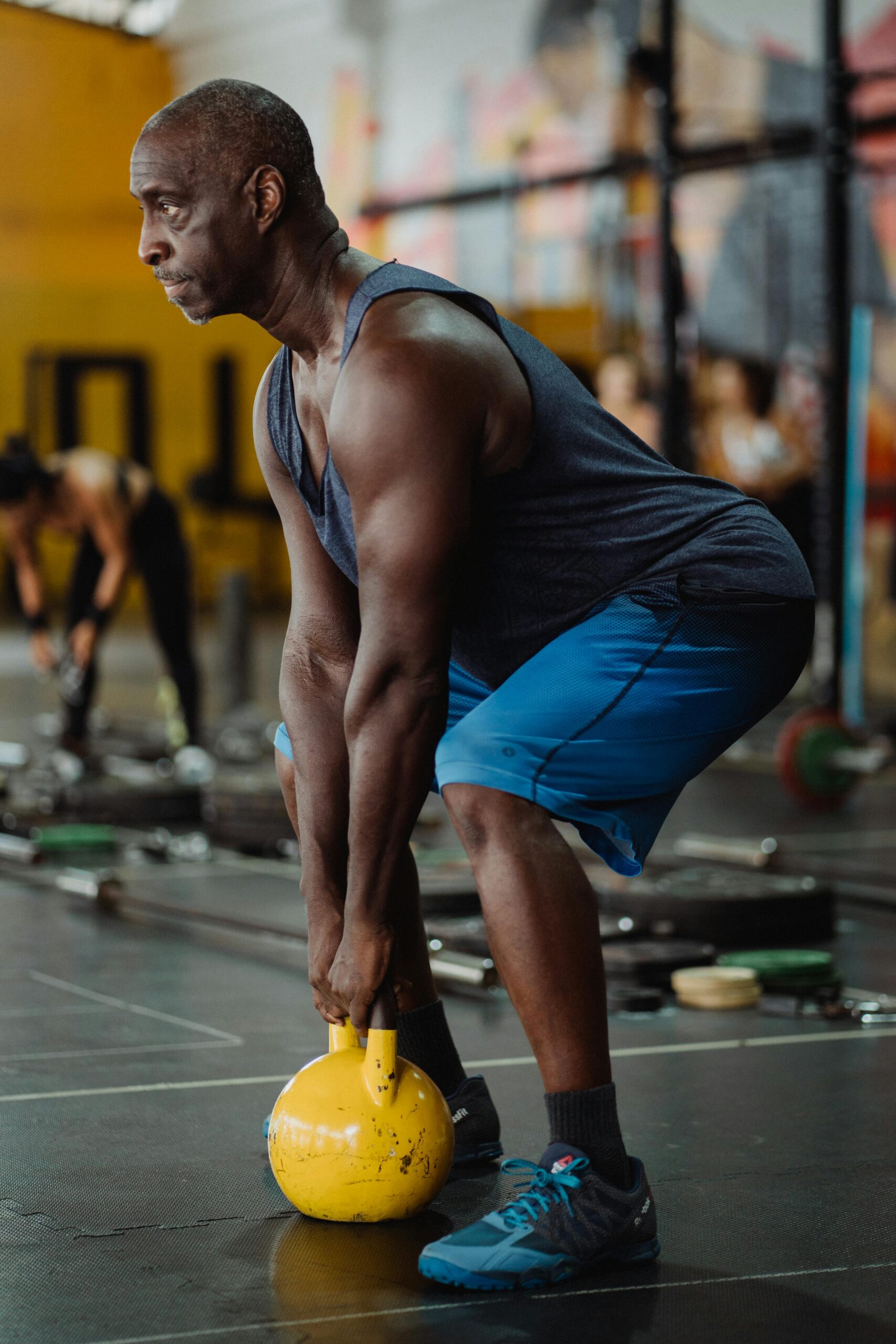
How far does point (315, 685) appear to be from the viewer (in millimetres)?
2062

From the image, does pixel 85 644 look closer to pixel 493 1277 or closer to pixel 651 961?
pixel 651 961

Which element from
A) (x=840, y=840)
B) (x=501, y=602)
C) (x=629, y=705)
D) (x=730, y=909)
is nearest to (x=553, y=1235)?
(x=629, y=705)

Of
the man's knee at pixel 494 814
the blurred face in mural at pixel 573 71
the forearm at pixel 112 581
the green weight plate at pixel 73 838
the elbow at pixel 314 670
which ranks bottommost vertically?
the green weight plate at pixel 73 838

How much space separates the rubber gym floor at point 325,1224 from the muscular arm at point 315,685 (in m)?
0.35

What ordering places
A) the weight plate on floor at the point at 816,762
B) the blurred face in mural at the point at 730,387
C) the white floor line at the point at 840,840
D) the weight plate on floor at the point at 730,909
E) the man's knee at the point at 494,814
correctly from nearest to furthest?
the man's knee at the point at 494,814
the weight plate on floor at the point at 730,909
the white floor line at the point at 840,840
the weight plate on floor at the point at 816,762
the blurred face in mural at the point at 730,387

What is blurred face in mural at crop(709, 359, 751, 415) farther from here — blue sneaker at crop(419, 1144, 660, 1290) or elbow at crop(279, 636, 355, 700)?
blue sneaker at crop(419, 1144, 660, 1290)

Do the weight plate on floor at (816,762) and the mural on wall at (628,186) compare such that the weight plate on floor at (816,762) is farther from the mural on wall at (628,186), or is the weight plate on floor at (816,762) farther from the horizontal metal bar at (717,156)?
the horizontal metal bar at (717,156)

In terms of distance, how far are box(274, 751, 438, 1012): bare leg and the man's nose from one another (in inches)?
22.7

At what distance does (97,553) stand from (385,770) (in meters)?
5.30

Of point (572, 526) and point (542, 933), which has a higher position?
point (572, 526)

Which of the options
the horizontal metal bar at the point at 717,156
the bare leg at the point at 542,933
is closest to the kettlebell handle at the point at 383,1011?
the bare leg at the point at 542,933

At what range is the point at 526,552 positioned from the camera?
1.84 meters

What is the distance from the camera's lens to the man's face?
176 cm

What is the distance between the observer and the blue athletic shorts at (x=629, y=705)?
70.4 inches
